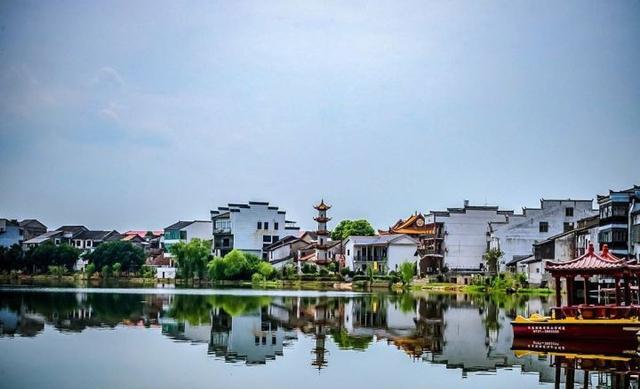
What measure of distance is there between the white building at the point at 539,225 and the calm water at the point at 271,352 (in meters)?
39.8

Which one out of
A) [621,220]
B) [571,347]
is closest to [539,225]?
[621,220]

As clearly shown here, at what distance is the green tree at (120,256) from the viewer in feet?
379

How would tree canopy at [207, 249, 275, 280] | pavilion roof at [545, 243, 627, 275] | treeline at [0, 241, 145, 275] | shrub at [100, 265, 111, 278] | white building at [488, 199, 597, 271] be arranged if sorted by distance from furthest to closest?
treeline at [0, 241, 145, 275], shrub at [100, 265, 111, 278], tree canopy at [207, 249, 275, 280], white building at [488, 199, 597, 271], pavilion roof at [545, 243, 627, 275]

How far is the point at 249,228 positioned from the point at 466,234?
3116 centimetres

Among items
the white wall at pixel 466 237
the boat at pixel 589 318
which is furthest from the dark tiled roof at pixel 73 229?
the boat at pixel 589 318

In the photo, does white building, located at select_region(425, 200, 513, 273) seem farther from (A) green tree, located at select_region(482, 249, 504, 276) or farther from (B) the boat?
(B) the boat

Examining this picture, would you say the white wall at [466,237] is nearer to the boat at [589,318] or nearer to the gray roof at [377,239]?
the gray roof at [377,239]

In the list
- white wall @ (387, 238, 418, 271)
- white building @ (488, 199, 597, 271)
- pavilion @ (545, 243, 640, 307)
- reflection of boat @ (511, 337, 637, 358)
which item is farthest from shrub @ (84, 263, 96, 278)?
reflection of boat @ (511, 337, 637, 358)

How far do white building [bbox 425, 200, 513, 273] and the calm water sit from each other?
47.4 m

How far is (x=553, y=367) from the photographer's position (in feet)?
77.9

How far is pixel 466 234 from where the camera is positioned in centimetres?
9281

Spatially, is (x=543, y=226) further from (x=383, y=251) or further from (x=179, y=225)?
(x=179, y=225)

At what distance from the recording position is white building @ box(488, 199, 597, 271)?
273ft

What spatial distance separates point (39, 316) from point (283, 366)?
19223 mm
